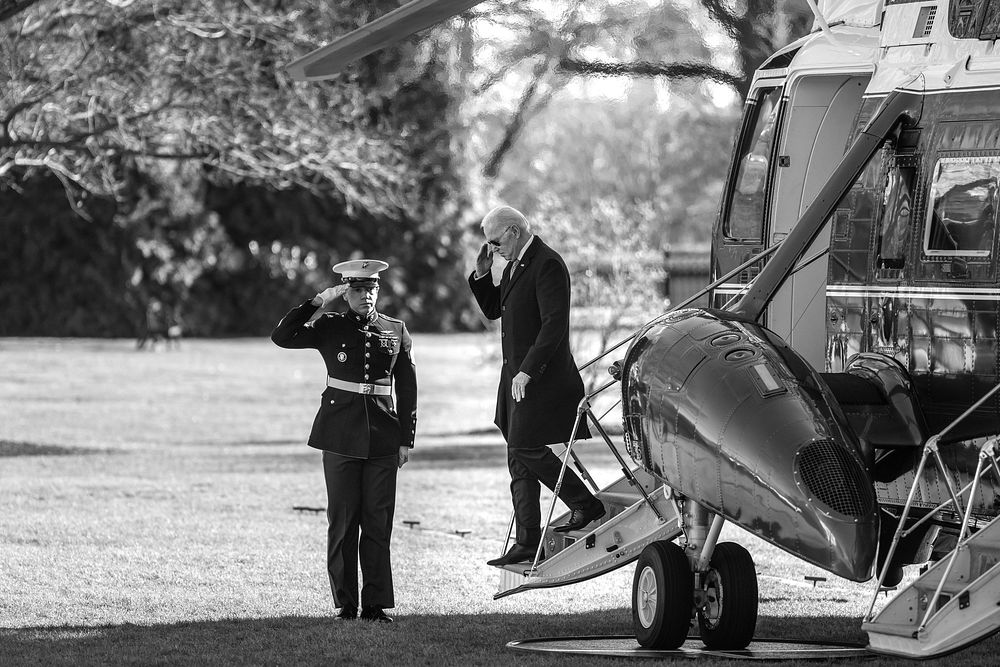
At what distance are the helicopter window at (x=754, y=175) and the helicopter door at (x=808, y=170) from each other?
0.43 ft

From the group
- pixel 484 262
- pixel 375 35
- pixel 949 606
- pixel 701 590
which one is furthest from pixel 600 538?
pixel 375 35

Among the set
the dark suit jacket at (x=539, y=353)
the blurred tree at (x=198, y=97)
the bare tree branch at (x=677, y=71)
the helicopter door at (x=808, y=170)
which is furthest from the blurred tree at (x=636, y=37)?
the dark suit jacket at (x=539, y=353)

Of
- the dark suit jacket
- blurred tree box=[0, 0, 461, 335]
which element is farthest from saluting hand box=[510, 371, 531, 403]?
blurred tree box=[0, 0, 461, 335]

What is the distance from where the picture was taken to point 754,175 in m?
9.40

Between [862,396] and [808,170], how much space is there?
2.11 metres

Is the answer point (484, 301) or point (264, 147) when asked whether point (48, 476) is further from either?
point (484, 301)

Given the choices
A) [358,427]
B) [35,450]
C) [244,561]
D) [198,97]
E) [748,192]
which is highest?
[198,97]

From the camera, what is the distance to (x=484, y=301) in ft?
30.5

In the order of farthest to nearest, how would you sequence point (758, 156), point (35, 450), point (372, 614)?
1. point (35, 450)
2. point (758, 156)
3. point (372, 614)

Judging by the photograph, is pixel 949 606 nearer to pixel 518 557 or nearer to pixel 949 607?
pixel 949 607

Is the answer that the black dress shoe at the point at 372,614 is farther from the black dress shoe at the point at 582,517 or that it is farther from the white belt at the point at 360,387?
the white belt at the point at 360,387

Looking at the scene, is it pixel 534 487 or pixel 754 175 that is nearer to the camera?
pixel 534 487

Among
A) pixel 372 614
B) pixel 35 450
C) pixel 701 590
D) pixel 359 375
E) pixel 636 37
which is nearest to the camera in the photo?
pixel 701 590

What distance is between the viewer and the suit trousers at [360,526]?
8.31 m
